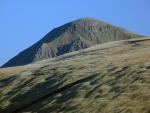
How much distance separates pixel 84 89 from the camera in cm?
7581

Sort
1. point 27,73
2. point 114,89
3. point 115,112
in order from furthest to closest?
1. point 27,73
2. point 114,89
3. point 115,112

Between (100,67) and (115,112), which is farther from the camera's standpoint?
(100,67)

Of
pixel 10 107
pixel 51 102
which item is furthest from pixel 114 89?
pixel 10 107

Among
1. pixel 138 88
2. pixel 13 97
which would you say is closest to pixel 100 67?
pixel 13 97

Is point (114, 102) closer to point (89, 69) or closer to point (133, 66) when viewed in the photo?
point (133, 66)

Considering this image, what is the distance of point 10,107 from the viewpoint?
8012 centimetres

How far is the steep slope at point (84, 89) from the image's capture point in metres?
62.3

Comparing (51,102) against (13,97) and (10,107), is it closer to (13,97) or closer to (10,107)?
(10,107)

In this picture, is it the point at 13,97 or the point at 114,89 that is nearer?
the point at 114,89

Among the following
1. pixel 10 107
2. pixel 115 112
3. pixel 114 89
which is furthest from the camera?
pixel 10 107

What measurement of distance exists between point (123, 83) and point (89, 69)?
82.3ft

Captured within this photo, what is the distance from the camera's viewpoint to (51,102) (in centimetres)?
7400

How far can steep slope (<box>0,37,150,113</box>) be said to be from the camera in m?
62.3

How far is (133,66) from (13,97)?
27568mm
